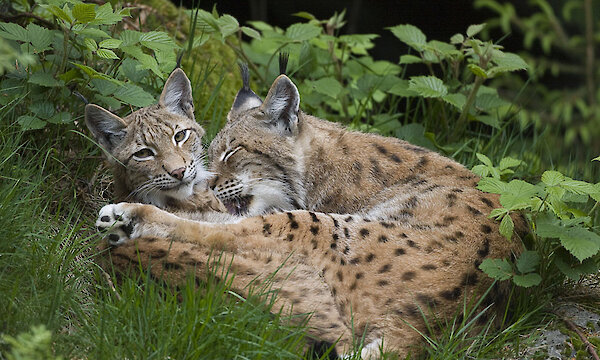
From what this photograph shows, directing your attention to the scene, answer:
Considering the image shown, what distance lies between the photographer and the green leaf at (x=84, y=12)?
4453 millimetres

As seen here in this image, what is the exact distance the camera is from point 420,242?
14.4 ft

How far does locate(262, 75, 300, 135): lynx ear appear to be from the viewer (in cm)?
529

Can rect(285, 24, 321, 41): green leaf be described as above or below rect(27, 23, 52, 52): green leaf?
below

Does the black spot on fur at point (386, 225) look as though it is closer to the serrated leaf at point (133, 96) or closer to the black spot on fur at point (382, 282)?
the black spot on fur at point (382, 282)

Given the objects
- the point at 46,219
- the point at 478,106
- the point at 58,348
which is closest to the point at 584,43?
the point at 478,106

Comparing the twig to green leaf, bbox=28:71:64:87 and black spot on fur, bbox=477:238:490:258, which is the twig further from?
green leaf, bbox=28:71:64:87

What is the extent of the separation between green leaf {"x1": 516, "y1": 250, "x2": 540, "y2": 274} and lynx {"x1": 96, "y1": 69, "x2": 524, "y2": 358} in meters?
0.11

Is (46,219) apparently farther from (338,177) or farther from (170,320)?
(338,177)

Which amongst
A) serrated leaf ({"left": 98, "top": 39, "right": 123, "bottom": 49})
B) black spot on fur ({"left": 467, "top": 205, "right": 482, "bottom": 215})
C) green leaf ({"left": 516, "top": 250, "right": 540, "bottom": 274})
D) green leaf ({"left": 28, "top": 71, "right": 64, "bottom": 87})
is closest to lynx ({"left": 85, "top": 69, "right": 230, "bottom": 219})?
green leaf ({"left": 28, "top": 71, "right": 64, "bottom": 87})

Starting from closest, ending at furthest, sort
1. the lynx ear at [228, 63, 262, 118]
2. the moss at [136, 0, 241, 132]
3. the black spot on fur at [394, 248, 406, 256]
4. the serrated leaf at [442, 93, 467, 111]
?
the black spot on fur at [394, 248, 406, 256] < the lynx ear at [228, 63, 262, 118] < the serrated leaf at [442, 93, 467, 111] < the moss at [136, 0, 241, 132]

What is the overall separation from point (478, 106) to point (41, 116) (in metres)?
3.37

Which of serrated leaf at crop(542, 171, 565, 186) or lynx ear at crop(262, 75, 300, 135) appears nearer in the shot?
serrated leaf at crop(542, 171, 565, 186)

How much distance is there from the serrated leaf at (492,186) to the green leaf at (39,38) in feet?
8.93

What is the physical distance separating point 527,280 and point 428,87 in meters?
2.03
